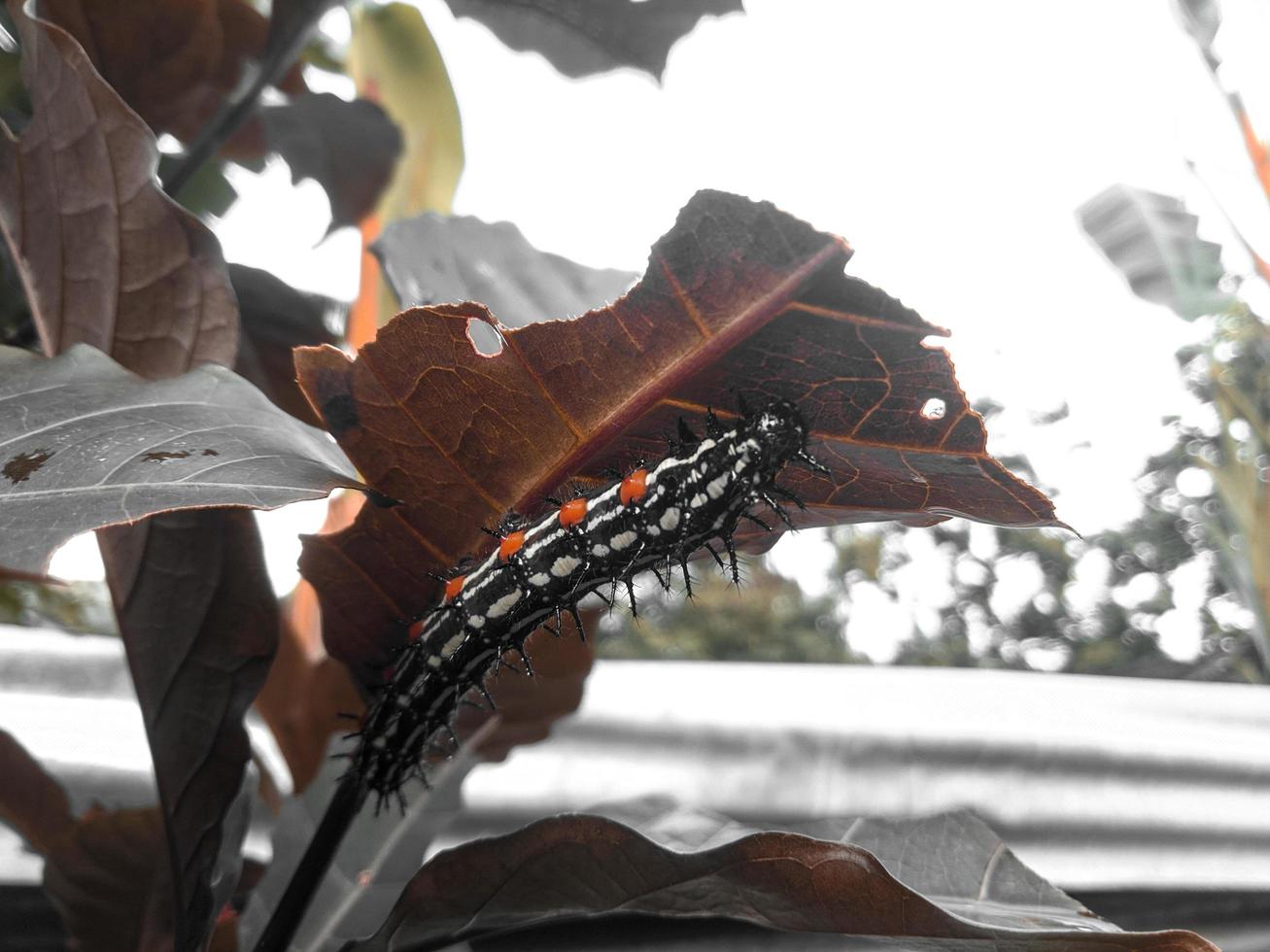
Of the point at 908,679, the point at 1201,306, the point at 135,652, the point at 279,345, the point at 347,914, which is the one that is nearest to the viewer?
the point at 135,652

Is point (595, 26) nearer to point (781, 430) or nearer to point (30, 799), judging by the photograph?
point (781, 430)

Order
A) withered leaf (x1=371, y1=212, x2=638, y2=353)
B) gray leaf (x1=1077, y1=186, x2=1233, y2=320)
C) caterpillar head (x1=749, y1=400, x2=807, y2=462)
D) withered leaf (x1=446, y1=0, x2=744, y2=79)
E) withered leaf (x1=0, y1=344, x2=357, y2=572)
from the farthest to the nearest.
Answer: gray leaf (x1=1077, y1=186, x2=1233, y2=320) → withered leaf (x1=446, y1=0, x2=744, y2=79) → withered leaf (x1=371, y1=212, x2=638, y2=353) → caterpillar head (x1=749, y1=400, x2=807, y2=462) → withered leaf (x1=0, y1=344, x2=357, y2=572)

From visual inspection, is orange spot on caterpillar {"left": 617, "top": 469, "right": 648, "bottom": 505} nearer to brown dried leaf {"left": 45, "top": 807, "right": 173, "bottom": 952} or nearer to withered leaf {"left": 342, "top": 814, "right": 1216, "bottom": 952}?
withered leaf {"left": 342, "top": 814, "right": 1216, "bottom": 952}

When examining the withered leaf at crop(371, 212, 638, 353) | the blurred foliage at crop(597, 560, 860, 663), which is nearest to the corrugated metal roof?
the withered leaf at crop(371, 212, 638, 353)

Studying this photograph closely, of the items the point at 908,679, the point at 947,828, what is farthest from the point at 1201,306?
the point at 947,828

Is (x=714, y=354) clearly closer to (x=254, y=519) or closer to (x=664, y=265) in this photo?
(x=664, y=265)

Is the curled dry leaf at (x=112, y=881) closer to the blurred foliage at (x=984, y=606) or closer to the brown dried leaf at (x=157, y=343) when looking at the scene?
the brown dried leaf at (x=157, y=343)
